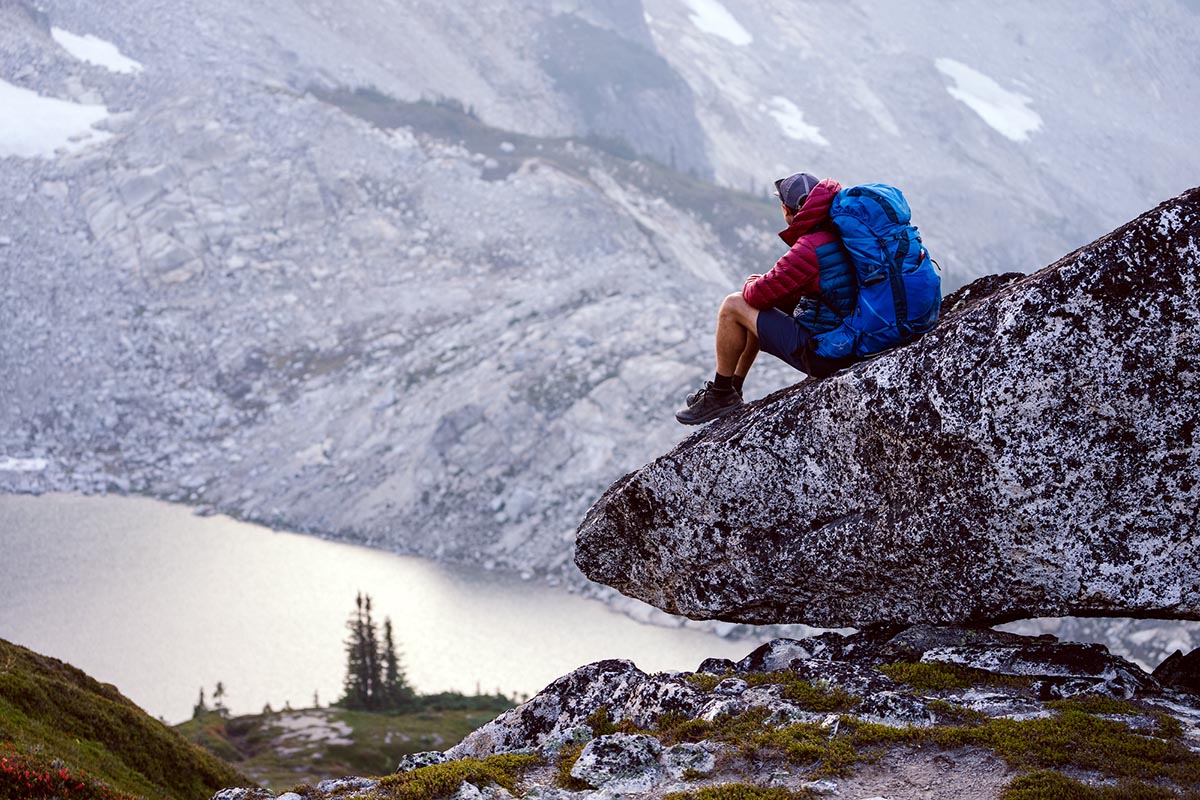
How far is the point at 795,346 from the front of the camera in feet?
41.5

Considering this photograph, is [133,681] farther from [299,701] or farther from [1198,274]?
[1198,274]

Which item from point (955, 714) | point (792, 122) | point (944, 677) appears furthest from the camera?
point (792, 122)

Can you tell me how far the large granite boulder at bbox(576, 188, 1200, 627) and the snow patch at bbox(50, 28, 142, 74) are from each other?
111 metres

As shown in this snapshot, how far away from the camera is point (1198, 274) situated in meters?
10.5

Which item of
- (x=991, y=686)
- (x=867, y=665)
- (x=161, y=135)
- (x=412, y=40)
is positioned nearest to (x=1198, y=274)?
(x=991, y=686)

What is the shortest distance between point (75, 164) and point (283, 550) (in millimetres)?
50594

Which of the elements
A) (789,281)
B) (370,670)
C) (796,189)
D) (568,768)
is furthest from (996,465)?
(370,670)

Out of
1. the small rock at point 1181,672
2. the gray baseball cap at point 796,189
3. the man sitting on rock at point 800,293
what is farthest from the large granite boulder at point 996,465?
the gray baseball cap at point 796,189

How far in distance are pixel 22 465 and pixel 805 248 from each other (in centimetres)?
8042

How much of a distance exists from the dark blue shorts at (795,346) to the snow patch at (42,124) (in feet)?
339

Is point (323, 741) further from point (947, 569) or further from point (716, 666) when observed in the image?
point (947, 569)

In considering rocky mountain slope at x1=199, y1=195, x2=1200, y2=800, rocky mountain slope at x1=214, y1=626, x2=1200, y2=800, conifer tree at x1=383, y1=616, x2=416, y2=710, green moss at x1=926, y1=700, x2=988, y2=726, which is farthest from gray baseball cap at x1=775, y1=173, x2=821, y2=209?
conifer tree at x1=383, y1=616, x2=416, y2=710

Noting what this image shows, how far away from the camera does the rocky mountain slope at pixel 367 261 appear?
75625 millimetres

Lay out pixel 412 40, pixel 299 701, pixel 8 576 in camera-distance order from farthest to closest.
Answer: pixel 412 40
pixel 8 576
pixel 299 701
